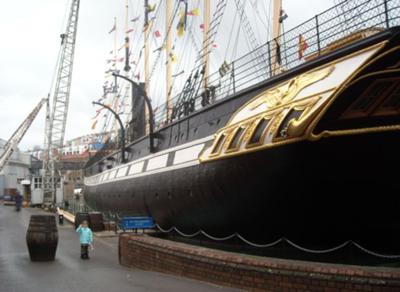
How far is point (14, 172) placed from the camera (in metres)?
77.0

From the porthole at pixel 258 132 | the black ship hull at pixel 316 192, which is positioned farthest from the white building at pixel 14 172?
the porthole at pixel 258 132

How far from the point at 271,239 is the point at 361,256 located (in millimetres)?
1677

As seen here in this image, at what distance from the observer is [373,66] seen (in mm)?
7711

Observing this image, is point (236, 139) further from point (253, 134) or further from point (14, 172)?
point (14, 172)

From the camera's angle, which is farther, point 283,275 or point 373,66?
point 373,66

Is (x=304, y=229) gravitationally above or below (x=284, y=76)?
below

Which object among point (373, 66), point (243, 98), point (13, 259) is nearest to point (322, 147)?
point (373, 66)

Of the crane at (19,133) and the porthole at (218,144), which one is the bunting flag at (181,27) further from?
the crane at (19,133)

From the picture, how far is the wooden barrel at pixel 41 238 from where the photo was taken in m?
11.7

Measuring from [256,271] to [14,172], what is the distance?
75251mm

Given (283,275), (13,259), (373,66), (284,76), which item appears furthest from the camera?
(13,259)

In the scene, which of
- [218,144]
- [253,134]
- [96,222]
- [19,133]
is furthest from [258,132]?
[19,133]

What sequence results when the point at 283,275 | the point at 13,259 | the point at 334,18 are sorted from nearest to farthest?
the point at 283,275 < the point at 334,18 < the point at 13,259

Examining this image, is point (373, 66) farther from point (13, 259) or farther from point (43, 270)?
point (13, 259)
